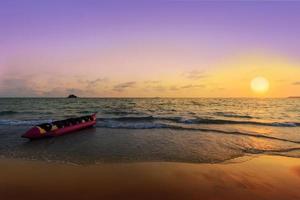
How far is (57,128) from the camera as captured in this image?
571 inches

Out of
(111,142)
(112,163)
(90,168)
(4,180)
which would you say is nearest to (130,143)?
(111,142)

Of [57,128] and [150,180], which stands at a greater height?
[57,128]

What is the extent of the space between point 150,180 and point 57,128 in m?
9.65

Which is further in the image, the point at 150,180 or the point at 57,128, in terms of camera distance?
the point at 57,128

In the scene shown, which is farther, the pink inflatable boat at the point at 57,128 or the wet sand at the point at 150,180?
the pink inflatable boat at the point at 57,128

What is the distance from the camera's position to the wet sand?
5.62 meters

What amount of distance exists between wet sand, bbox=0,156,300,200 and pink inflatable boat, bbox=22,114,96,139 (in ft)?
15.5

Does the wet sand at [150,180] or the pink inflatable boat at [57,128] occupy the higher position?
the pink inflatable boat at [57,128]

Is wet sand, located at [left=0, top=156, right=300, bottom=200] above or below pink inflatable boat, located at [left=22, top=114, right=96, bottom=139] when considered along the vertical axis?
below

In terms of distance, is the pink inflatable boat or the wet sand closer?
the wet sand

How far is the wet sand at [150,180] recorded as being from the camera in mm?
5625

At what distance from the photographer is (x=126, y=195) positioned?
5555mm

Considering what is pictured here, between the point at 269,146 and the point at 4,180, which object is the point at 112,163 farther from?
the point at 269,146

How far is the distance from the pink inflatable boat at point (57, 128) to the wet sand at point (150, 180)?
4.73 meters
